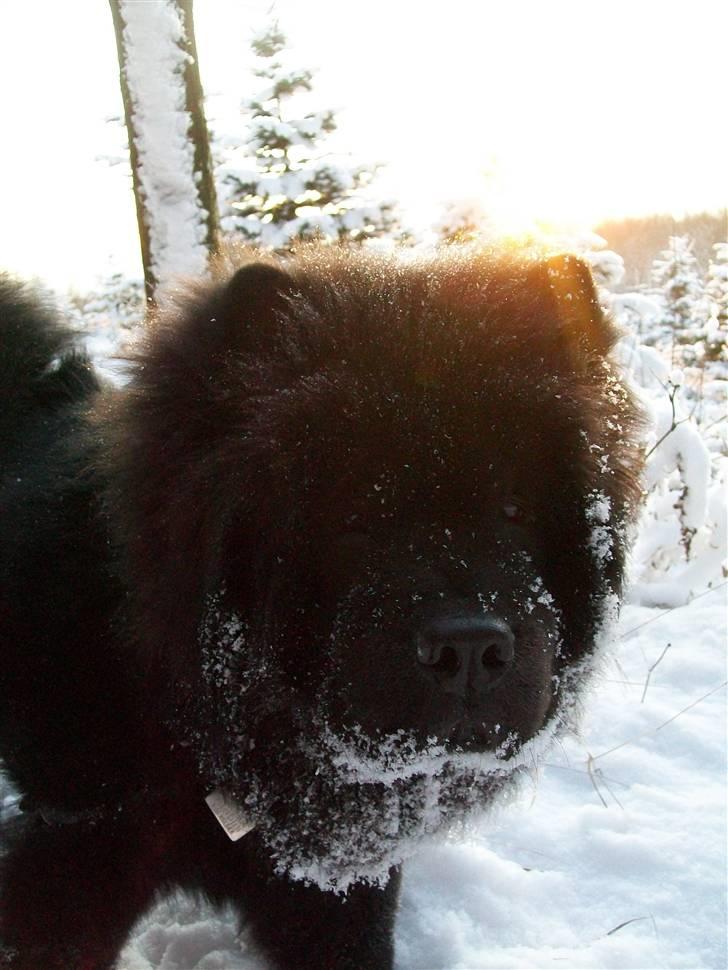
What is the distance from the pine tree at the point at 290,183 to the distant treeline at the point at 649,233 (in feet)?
122

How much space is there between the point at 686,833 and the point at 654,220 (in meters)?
79.8

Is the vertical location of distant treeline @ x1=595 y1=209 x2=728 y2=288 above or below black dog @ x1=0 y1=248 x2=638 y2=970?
below

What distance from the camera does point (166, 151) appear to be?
529 cm

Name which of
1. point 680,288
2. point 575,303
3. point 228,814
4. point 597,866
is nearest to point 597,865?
point 597,866

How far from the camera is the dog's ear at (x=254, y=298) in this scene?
182 centimetres

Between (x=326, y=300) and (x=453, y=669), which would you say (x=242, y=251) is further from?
(x=453, y=669)

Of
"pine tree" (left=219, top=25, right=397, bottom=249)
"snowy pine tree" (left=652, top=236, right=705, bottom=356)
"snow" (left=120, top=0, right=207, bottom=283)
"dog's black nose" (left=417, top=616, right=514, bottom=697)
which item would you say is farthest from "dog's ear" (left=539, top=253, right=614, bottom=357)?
"snowy pine tree" (left=652, top=236, right=705, bottom=356)

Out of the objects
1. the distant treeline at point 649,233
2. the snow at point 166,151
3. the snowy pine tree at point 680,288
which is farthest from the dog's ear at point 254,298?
the distant treeline at point 649,233

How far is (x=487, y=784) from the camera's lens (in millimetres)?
2107

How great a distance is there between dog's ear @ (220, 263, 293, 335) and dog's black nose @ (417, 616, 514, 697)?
775 mm

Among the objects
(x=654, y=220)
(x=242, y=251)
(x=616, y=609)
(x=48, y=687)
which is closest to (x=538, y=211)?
(x=242, y=251)

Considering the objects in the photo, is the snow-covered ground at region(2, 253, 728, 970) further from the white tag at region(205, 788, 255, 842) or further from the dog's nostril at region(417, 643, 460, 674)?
the dog's nostril at region(417, 643, 460, 674)

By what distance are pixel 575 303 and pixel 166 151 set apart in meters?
4.04

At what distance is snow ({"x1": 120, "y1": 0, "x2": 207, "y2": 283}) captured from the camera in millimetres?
5156
